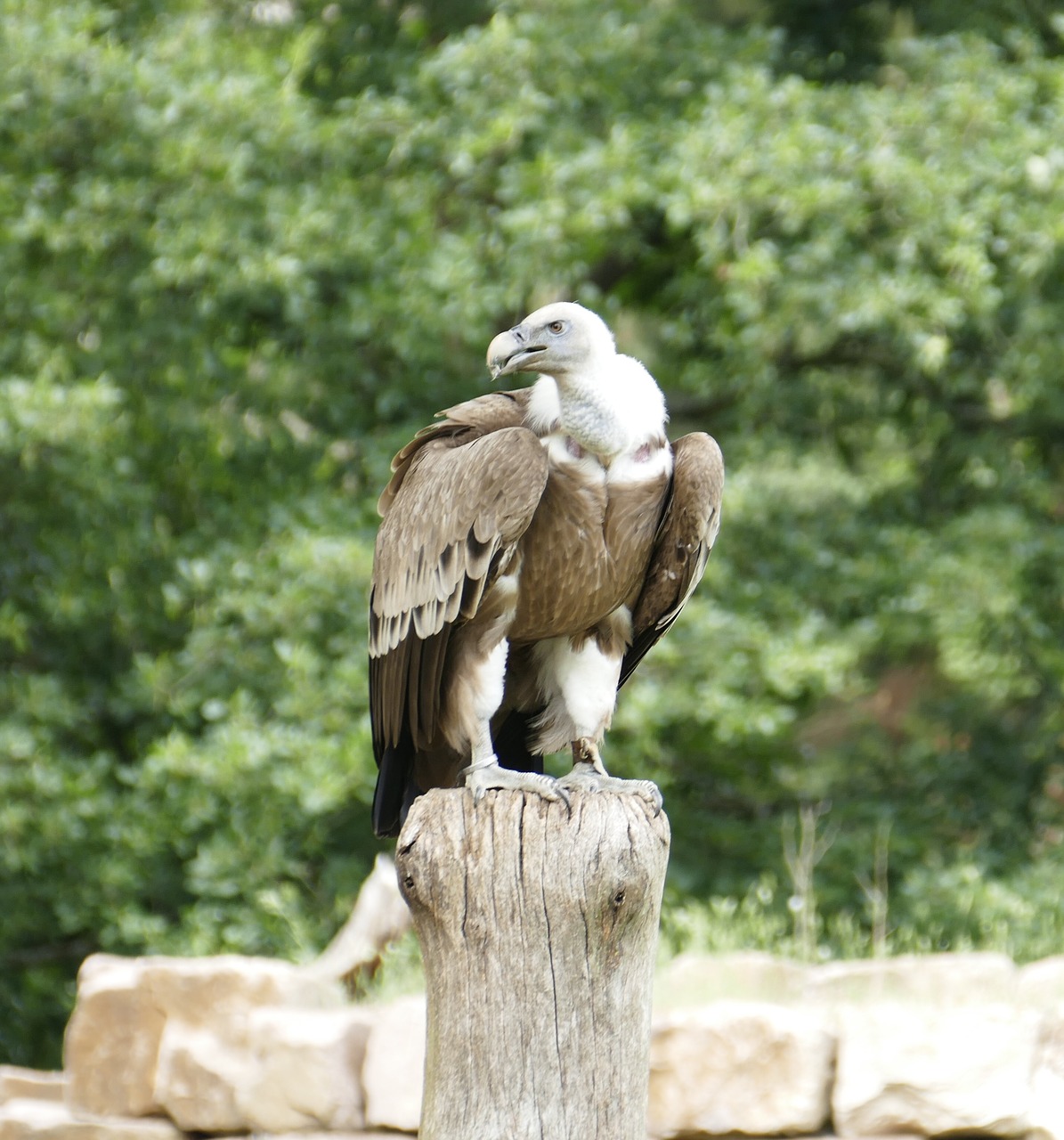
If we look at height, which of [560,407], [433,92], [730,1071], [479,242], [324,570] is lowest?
[730,1071]

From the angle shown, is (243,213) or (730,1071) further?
(243,213)

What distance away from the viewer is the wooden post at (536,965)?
2750mm

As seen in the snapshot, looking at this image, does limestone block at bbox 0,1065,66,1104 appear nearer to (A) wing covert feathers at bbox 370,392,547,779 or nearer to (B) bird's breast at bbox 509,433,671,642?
(A) wing covert feathers at bbox 370,392,547,779

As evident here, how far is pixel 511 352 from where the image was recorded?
324 centimetres

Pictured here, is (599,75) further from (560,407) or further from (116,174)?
(560,407)

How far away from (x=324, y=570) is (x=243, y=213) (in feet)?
5.77

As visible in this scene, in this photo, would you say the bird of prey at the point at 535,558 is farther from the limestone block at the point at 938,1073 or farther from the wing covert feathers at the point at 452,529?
the limestone block at the point at 938,1073

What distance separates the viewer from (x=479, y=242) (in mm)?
7676

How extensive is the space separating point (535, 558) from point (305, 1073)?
2.79 meters

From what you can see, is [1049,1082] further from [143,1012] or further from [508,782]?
[143,1012]

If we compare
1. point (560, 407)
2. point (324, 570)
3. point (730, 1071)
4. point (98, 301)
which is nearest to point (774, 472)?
point (324, 570)

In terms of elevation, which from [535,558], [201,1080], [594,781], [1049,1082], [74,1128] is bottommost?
[74,1128]

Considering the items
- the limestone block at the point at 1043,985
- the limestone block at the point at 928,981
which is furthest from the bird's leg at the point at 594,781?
the limestone block at the point at 1043,985

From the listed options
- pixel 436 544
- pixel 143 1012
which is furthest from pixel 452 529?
pixel 143 1012
